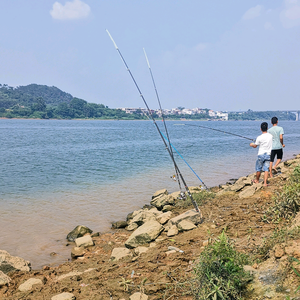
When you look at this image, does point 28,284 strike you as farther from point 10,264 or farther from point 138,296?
point 138,296

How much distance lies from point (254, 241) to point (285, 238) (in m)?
0.83

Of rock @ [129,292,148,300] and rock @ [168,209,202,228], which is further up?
rock @ [168,209,202,228]

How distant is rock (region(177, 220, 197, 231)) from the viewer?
19.4ft

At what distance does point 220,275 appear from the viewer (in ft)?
10.5

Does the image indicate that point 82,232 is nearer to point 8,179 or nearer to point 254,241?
point 254,241

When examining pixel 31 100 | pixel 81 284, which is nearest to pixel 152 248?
pixel 81 284

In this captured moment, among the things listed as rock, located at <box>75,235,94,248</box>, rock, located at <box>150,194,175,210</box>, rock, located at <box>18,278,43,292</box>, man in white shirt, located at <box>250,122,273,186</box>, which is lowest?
rock, located at <box>75,235,94,248</box>

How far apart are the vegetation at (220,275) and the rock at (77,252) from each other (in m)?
3.83

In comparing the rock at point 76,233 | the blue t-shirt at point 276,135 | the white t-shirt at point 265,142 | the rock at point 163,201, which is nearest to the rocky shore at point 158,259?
the rock at point 76,233

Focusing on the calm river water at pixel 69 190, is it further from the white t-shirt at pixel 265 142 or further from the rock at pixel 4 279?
the white t-shirt at pixel 265 142

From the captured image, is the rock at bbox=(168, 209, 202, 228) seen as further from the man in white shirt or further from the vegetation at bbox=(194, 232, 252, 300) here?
the vegetation at bbox=(194, 232, 252, 300)

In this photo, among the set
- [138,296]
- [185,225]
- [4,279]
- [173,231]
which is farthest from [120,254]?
[138,296]

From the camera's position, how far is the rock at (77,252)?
21.7ft

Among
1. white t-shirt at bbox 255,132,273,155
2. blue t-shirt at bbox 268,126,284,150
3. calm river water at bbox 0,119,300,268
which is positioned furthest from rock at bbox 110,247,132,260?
blue t-shirt at bbox 268,126,284,150
